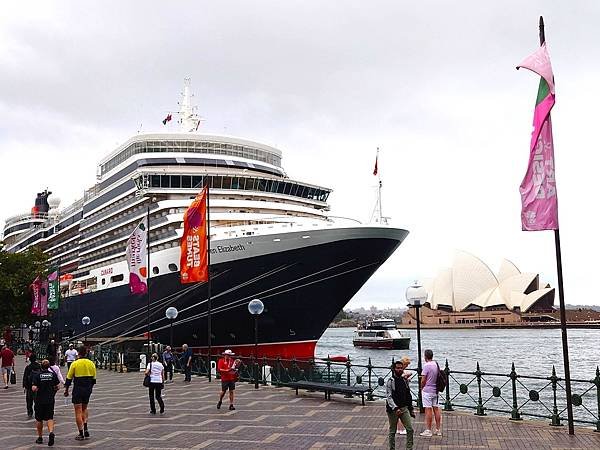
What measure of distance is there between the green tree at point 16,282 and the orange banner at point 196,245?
32830mm

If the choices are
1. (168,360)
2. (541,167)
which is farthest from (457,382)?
(168,360)

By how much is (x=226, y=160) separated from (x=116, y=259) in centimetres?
1048

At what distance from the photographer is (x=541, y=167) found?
528 inches

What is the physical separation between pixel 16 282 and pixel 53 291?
578 inches

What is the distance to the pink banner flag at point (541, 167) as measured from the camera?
13297 mm

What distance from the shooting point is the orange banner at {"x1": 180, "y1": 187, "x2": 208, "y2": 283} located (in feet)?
90.5

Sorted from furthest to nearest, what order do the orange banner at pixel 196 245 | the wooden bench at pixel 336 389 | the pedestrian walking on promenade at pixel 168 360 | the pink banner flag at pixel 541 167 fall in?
1. the orange banner at pixel 196 245
2. the pedestrian walking on promenade at pixel 168 360
3. the wooden bench at pixel 336 389
4. the pink banner flag at pixel 541 167

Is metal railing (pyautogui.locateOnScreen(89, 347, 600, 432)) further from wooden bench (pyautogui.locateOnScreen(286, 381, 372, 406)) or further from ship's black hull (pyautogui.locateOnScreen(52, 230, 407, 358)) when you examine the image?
ship's black hull (pyautogui.locateOnScreen(52, 230, 407, 358))

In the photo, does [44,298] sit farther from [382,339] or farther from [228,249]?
[382,339]

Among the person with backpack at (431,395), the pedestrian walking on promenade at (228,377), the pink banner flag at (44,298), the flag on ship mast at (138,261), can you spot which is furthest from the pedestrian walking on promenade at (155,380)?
the pink banner flag at (44,298)

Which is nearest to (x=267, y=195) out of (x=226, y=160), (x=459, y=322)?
(x=226, y=160)

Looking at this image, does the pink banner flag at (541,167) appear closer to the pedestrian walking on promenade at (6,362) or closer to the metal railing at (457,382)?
the metal railing at (457,382)

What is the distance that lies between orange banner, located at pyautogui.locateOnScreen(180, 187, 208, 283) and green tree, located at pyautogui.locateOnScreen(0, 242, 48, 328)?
32.8m

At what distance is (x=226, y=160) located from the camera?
4462 centimetres
